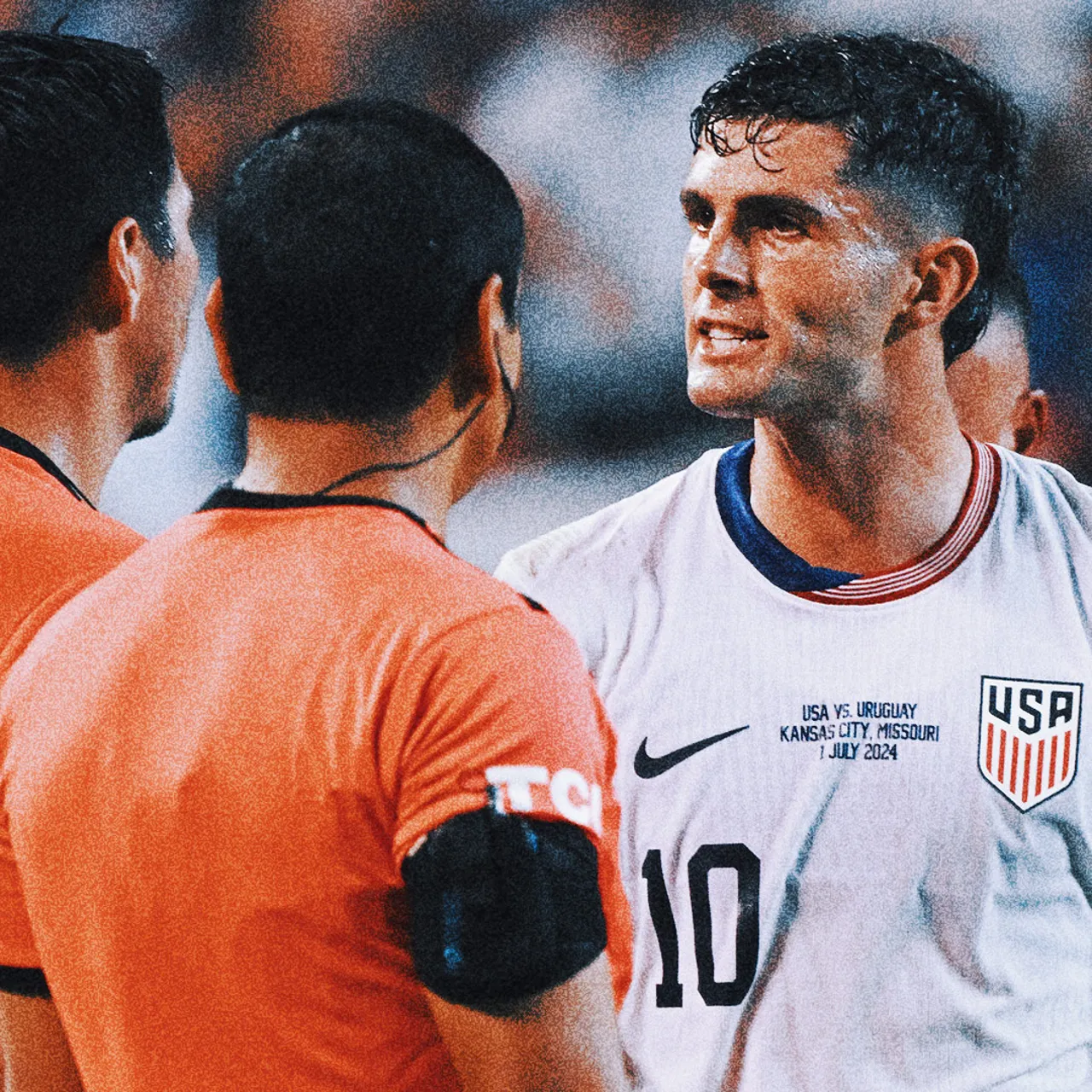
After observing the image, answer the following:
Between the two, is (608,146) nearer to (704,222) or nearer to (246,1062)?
(704,222)

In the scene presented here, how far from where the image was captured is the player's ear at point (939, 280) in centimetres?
163

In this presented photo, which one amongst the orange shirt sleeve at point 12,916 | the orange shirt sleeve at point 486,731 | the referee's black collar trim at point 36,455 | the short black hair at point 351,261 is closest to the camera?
the orange shirt sleeve at point 486,731

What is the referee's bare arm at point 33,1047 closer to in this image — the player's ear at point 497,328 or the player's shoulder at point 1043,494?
the player's ear at point 497,328

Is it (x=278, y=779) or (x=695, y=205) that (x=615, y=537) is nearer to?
(x=695, y=205)

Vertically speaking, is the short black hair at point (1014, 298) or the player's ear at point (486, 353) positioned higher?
the player's ear at point (486, 353)

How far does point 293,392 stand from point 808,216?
2.51ft

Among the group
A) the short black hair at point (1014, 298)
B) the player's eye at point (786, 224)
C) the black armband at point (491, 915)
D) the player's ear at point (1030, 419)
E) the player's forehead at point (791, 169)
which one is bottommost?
the black armband at point (491, 915)

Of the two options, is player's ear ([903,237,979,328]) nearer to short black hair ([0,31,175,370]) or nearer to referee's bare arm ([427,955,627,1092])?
short black hair ([0,31,175,370])

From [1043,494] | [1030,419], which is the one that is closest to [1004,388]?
[1030,419]

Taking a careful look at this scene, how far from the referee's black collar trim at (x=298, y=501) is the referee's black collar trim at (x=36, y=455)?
0.50m

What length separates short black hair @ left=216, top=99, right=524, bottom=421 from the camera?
975 millimetres

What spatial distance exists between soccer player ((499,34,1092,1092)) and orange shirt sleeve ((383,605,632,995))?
2.40 feet

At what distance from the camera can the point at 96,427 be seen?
1516 mm

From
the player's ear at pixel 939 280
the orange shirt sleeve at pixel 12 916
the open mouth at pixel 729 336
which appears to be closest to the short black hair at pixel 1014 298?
the player's ear at pixel 939 280
